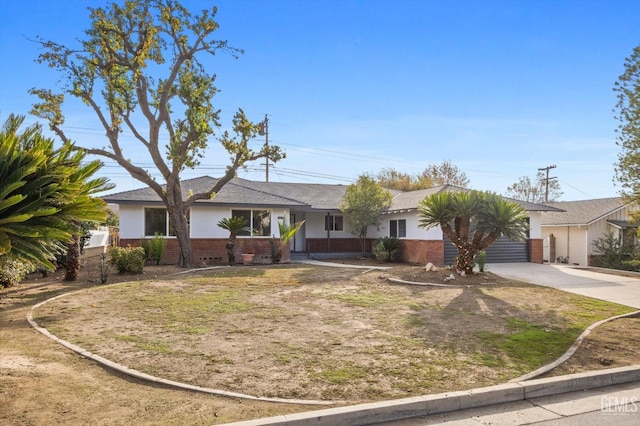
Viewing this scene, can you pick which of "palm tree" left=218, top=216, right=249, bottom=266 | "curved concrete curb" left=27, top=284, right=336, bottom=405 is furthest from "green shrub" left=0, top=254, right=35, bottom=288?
"palm tree" left=218, top=216, right=249, bottom=266

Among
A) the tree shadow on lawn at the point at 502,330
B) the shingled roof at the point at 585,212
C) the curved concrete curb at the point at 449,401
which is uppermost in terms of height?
the shingled roof at the point at 585,212

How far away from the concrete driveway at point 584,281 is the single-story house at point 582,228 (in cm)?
671

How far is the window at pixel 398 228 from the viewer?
23.1 m

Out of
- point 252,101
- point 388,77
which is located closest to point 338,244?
point 252,101

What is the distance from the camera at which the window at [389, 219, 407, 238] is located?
23.1 metres

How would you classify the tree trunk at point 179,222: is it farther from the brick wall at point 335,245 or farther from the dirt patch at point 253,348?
the brick wall at point 335,245

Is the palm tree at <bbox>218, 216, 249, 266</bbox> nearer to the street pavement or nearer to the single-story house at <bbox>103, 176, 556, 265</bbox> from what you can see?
the single-story house at <bbox>103, 176, 556, 265</bbox>

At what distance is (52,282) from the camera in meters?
13.4

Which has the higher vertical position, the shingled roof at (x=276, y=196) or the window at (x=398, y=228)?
the shingled roof at (x=276, y=196)

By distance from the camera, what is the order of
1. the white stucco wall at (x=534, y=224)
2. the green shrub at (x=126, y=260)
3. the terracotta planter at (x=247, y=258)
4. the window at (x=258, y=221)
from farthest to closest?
the white stucco wall at (x=534, y=224)
the window at (x=258, y=221)
the terracotta planter at (x=247, y=258)
the green shrub at (x=126, y=260)

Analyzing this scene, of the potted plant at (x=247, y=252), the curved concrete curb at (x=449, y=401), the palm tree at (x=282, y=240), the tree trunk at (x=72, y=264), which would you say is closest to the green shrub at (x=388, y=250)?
the palm tree at (x=282, y=240)

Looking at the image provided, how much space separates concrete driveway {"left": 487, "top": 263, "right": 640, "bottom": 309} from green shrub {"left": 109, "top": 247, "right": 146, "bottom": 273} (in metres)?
12.8

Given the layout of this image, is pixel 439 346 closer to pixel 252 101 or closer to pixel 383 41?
pixel 383 41

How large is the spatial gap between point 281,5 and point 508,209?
8576 millimetres
